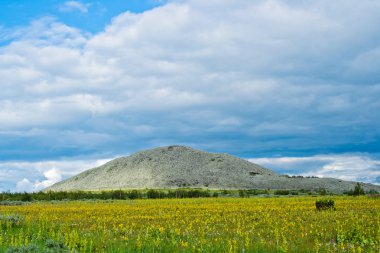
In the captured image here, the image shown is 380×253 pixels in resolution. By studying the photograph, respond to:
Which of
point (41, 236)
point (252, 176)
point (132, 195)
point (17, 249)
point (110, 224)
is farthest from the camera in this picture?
point (252, 176)

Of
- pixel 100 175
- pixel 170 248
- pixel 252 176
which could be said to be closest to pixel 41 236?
pixel 170 248

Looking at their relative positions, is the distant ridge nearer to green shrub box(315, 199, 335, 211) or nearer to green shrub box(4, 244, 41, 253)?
green shrub box(315, 199, 335, 211)

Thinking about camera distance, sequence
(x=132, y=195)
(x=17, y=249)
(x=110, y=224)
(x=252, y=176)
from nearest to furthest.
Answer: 1. (x=17, y=249)
2. (x=110, y=224)
3. (x=132, y=195)
4. (x=252, y=176)

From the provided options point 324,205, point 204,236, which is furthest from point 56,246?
point 324,205

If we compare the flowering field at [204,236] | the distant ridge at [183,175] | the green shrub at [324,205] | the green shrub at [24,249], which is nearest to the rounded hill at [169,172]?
the distant ridge at [183,175]

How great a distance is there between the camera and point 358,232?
19.5m

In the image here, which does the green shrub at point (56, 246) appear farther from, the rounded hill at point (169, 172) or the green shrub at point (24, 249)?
the rounded hill at point (169, 172)

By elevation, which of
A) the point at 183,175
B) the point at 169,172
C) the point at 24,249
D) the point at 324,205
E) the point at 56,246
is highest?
the point at 169,172

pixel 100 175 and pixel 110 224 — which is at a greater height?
pixel 100 175

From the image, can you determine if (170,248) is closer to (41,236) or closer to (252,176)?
(41,236)

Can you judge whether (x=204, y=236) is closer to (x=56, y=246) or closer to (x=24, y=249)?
(x=56, y=246)

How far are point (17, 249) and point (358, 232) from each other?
13.4 m

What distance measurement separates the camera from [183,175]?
4429 inches

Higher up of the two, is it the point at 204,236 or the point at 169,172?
the point at 169,172
